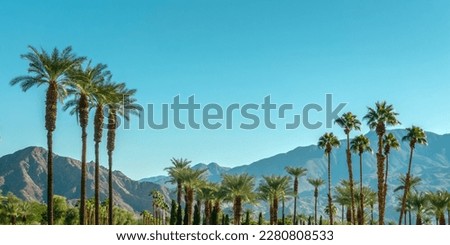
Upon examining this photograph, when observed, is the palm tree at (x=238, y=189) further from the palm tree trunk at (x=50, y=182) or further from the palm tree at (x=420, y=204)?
the palm tree trunk at (x=50, y=182)

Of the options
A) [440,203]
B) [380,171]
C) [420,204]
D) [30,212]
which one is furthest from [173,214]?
[440,203]

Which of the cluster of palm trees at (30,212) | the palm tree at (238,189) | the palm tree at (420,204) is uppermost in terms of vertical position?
the palm tree at (238,189)

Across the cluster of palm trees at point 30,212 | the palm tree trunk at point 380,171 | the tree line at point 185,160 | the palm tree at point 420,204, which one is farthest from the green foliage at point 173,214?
the palm tree at point 420,204

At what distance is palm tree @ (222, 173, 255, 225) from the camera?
9075 centimetres

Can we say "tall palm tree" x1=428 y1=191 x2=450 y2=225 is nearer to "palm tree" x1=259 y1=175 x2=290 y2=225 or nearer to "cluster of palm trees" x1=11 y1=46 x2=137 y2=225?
"palm tree" x1=259 y1=175 x2=290 y2=225

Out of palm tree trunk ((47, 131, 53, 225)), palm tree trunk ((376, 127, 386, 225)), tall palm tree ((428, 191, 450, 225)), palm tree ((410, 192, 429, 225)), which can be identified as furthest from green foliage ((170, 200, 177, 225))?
palm tree trunk ((47, 131, 53, 225))

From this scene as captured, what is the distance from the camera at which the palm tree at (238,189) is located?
3573 inches

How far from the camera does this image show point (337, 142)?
354ft

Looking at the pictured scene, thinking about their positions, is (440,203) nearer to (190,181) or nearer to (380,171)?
(380,171)

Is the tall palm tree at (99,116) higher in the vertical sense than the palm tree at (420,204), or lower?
higher

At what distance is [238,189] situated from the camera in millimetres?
90688
